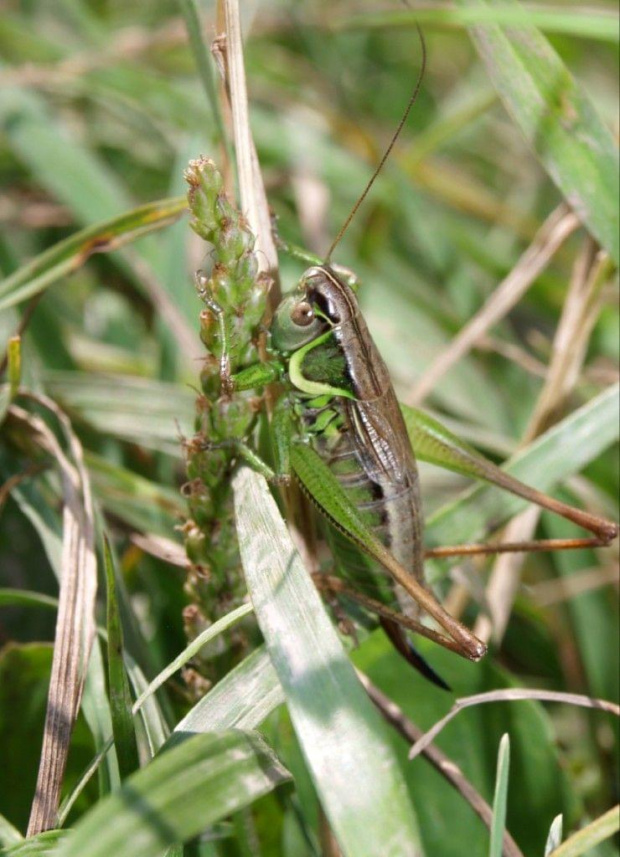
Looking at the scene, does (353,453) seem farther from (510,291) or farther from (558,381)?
(510,291)

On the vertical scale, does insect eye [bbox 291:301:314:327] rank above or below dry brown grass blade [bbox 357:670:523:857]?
above

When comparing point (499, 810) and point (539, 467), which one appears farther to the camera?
point (539, 467)

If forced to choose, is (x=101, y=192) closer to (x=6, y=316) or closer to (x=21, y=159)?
(x=21, y=159)

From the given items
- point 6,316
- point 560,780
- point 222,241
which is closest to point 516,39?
point 222,241

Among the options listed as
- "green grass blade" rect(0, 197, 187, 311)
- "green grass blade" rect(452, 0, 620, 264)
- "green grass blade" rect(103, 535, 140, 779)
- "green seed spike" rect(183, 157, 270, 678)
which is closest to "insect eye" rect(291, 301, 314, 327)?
"green seed spike" rect(183, 157, 270, 678)

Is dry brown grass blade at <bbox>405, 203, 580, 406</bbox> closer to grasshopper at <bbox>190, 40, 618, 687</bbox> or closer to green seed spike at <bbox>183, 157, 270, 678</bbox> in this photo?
grasshopper at <bbox>190, 40, 618, 687</bbox>

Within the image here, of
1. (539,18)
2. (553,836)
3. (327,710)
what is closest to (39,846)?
(327,710)
